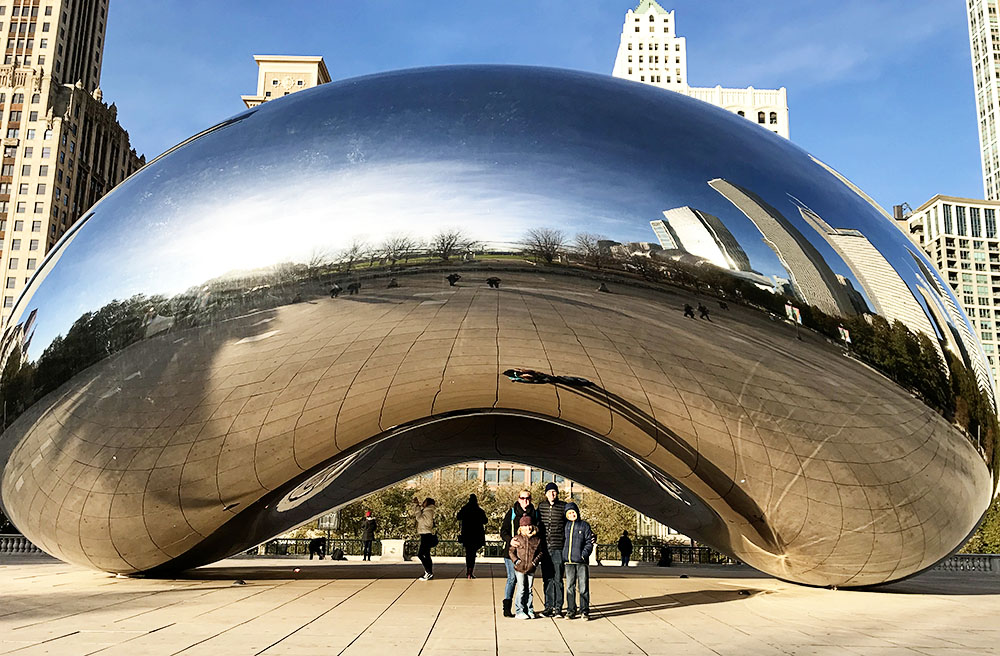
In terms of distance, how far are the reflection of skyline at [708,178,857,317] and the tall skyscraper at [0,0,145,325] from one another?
10039 cm

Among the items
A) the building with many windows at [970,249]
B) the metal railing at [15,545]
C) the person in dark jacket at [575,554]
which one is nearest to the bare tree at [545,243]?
the person in dark jacket at [575,554]

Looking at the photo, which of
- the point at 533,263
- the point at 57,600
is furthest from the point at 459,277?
the point at 57,600

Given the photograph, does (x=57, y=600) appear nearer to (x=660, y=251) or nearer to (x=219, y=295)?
(x=219, y=295)

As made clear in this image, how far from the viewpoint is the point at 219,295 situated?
7.77 meters

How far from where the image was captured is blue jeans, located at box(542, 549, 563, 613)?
29.3 feet

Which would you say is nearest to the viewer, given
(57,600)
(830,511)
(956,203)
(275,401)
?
(275,401)

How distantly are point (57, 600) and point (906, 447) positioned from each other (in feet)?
30.1

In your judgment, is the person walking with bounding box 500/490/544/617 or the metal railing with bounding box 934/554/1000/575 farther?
the metal railing with bounding box 934/554/1000/575

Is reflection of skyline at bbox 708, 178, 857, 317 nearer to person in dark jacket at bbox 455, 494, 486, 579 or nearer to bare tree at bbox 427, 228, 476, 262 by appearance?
bare tree at bbox 427, 228, 476, 262

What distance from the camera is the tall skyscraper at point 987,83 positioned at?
171 meters

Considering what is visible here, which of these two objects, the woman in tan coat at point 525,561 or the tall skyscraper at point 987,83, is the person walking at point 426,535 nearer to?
the woman in tan coat at point 525,561

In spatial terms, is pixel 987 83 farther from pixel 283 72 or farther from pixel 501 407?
pixel 501 407

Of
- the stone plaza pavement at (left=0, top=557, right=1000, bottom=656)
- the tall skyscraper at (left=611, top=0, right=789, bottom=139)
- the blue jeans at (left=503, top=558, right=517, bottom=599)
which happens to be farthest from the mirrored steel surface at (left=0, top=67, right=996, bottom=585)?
the tall skyscraper at (left=611, top=0, right=789, bottom=139)

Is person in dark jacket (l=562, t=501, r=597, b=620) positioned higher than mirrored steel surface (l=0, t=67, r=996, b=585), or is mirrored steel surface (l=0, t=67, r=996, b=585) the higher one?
mirrored steel surface (l=0, t=67, r=996, b=585)
